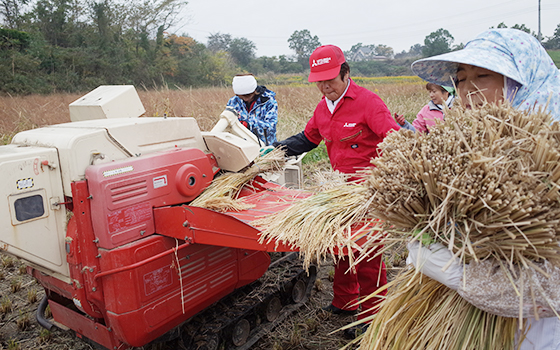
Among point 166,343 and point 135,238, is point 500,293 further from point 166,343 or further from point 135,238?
point 166,343

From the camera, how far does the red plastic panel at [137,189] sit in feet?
8.20

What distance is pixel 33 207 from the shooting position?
250cm

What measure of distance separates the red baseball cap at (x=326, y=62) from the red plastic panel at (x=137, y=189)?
3.77ft

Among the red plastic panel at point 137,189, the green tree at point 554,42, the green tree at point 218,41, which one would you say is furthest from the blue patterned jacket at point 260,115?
the green tree at point 218,41

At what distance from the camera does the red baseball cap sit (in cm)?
312

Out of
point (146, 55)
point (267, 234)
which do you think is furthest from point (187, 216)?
point (146, 55)

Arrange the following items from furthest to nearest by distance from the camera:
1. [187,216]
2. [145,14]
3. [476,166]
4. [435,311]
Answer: [145,14]
[187,216]
[435,311]
[476,166]

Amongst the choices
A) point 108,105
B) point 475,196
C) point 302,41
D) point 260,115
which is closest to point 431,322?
point 475,196

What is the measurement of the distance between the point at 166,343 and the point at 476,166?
10.2 feet

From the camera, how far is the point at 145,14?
24359 millimetres

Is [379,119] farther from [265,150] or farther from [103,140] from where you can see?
[103,140]

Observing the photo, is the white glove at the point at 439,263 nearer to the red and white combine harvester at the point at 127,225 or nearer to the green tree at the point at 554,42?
the red and white combine harvester at the point at 127,225

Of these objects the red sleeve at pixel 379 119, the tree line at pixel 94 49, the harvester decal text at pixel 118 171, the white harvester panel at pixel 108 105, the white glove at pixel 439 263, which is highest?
the tree line at pixel 94 49

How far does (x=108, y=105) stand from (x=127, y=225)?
51.0 inches
